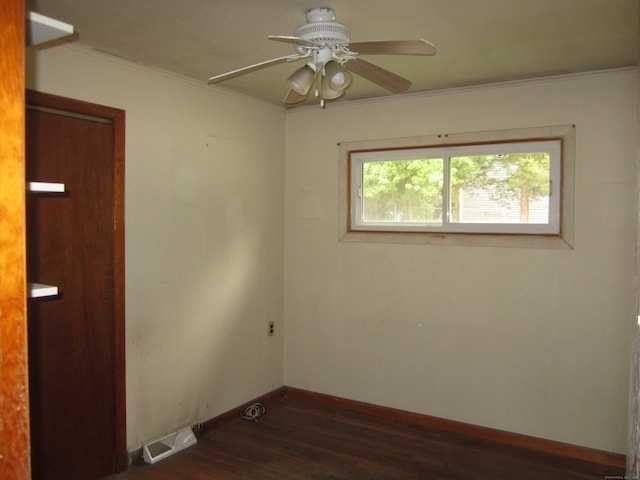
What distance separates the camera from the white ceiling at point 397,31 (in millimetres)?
2213

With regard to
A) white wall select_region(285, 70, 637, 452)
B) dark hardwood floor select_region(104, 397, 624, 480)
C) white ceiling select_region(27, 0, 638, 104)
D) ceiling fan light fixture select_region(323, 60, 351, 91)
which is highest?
white ceiling select_region(27, 0, 638, 104)

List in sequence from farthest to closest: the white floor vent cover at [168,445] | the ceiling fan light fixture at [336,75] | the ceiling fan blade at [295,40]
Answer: the white floor vent cover at [168,445]
the ceiling fan light fixture at [336,75]
the ceiling fan blade at [295,40]

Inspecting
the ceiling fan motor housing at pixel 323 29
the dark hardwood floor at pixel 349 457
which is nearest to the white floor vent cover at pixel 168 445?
the dark hardwood floor at pixel 349 457

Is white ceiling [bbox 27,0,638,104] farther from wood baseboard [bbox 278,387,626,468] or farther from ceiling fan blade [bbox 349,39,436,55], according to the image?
wood baseboard [bbox 278,387,626,468]

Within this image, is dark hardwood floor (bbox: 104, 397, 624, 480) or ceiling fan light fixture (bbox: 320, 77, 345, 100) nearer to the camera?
ceiling fan light fixture (bbox: 320, 77, 345, 100)

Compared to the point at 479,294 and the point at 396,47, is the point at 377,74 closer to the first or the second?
the point at 396,47

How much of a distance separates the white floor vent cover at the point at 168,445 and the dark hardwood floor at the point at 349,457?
1.5 inches

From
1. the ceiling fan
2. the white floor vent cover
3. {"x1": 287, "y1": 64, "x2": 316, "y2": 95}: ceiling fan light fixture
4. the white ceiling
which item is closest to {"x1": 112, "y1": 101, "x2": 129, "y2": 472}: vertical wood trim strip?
the white floor vent cover

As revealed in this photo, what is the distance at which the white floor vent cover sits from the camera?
3.12 m

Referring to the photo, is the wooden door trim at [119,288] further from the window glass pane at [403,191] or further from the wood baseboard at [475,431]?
the window glass pane at [403,191]

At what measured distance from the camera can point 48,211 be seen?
263 centimetres

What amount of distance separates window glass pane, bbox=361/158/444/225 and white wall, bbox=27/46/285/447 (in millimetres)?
790

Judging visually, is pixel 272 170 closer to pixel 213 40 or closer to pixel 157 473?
pixel 213 40

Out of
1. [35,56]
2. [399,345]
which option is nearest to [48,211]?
[35,56]
